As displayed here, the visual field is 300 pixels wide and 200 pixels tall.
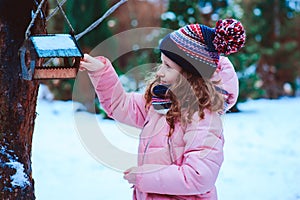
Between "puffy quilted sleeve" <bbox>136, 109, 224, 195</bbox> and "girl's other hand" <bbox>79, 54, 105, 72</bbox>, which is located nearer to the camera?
"puffy quilted sleeve" <bbox>136, 109, 224, 195</bbox>

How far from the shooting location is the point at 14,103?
2.01m

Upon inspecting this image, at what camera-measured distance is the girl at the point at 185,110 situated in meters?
1.78

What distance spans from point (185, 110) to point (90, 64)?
0.38 m

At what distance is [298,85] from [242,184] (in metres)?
6.97

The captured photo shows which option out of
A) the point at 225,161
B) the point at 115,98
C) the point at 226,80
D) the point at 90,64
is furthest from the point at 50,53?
the point at 225,161

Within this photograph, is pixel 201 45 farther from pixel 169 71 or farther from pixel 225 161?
pixel 225 161

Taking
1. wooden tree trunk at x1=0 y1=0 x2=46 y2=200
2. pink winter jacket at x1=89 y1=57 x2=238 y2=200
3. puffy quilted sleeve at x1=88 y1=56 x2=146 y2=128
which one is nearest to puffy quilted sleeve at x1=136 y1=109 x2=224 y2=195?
pink winter jacket at x1=89 y1=57 x2=238 y2=200

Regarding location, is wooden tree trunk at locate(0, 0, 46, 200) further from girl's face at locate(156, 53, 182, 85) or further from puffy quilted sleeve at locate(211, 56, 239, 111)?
puffy quilted sleeve at locate(211, 56, 239, 111)

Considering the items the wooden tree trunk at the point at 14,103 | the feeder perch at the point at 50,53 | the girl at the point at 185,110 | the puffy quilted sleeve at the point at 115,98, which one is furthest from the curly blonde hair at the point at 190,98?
the wooden tree trunk at the point at 14,103

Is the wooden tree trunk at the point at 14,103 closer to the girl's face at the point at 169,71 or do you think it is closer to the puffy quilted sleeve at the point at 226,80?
the girl's face at the point at 169,71

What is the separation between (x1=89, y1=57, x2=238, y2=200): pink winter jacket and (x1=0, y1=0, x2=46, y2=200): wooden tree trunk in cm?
29

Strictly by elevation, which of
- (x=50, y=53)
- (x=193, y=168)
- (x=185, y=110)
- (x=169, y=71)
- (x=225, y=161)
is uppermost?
(x=50, y=53)

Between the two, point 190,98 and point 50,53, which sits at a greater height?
point 50,53

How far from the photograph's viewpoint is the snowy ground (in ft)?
12.1
